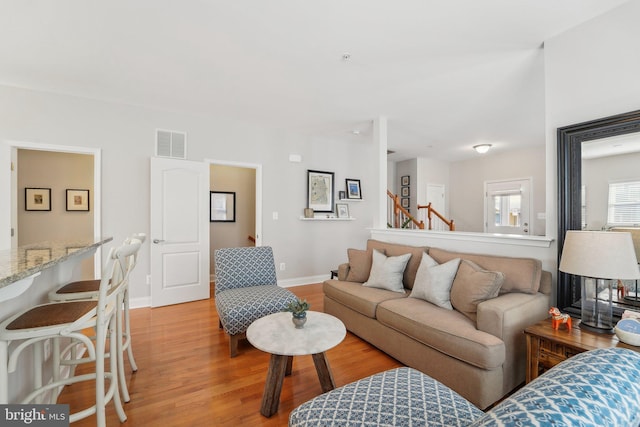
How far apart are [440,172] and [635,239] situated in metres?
5.77

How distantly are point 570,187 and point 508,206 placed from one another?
190 inches

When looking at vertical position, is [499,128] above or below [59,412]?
above

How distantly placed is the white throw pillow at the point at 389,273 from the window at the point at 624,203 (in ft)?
5.02

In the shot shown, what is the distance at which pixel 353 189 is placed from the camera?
5.40 metres

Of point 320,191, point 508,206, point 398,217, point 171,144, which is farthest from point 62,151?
point 508,206

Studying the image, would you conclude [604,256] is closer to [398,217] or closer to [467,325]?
[467,325]

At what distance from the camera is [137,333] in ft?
9.30

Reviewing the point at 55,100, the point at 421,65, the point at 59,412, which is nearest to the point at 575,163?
the point at 421,65

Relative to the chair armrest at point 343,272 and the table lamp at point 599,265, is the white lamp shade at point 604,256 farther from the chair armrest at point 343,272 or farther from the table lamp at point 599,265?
the chair armrest at point 343,272

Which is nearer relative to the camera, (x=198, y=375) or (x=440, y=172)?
(x=198, y=375)

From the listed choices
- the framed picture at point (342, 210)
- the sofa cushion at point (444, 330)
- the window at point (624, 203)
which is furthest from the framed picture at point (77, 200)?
the window at point (624, 203)

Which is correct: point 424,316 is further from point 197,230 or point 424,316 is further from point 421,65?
point 197,230

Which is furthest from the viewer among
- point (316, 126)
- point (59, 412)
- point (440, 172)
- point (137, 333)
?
point (440, 172)

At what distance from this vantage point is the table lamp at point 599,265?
151 centimetres
